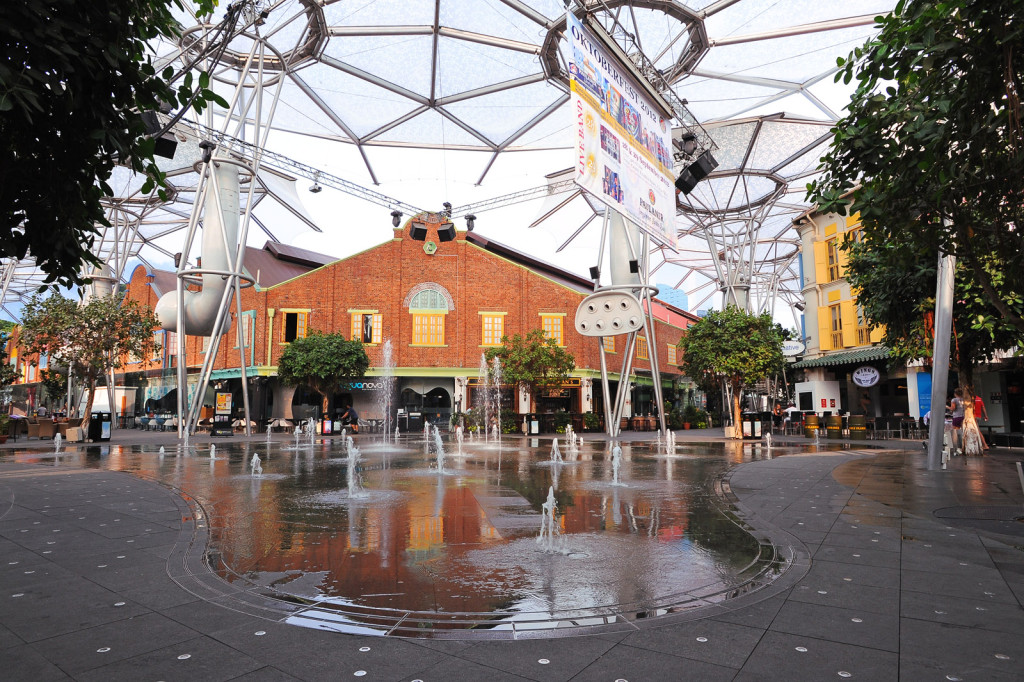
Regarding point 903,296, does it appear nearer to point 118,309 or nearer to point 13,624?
point 13,624

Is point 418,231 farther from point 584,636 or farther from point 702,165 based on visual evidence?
point 584,636

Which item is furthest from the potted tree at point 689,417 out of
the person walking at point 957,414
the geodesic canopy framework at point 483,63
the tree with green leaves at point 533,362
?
the person walking at point 957,414

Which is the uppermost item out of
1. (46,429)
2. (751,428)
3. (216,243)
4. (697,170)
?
(697,170)

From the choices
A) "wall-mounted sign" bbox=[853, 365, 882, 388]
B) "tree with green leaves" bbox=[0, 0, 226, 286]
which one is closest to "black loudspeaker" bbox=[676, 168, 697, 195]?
"wall-mounted sign" bbox=[853, 365, 882, 388]

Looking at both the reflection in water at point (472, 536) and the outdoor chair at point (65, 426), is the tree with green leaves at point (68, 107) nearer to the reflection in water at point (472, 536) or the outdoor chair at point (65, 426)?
the reflection in water at point (472, 536)

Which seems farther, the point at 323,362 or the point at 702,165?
the point at 323,362

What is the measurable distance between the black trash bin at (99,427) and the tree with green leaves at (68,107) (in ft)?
84.4

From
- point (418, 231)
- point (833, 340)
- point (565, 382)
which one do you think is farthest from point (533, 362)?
point (833, 340)

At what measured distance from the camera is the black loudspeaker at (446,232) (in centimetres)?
4012

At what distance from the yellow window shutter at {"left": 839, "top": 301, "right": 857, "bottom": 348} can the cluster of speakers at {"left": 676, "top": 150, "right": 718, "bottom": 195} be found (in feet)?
47.5

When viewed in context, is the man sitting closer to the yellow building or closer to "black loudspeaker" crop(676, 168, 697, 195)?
"black loudspeaker" crop(676, 168, 697, 195)

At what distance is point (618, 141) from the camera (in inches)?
704

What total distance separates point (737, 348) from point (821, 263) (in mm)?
13326

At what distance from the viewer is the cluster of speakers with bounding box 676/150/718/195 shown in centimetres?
2742
